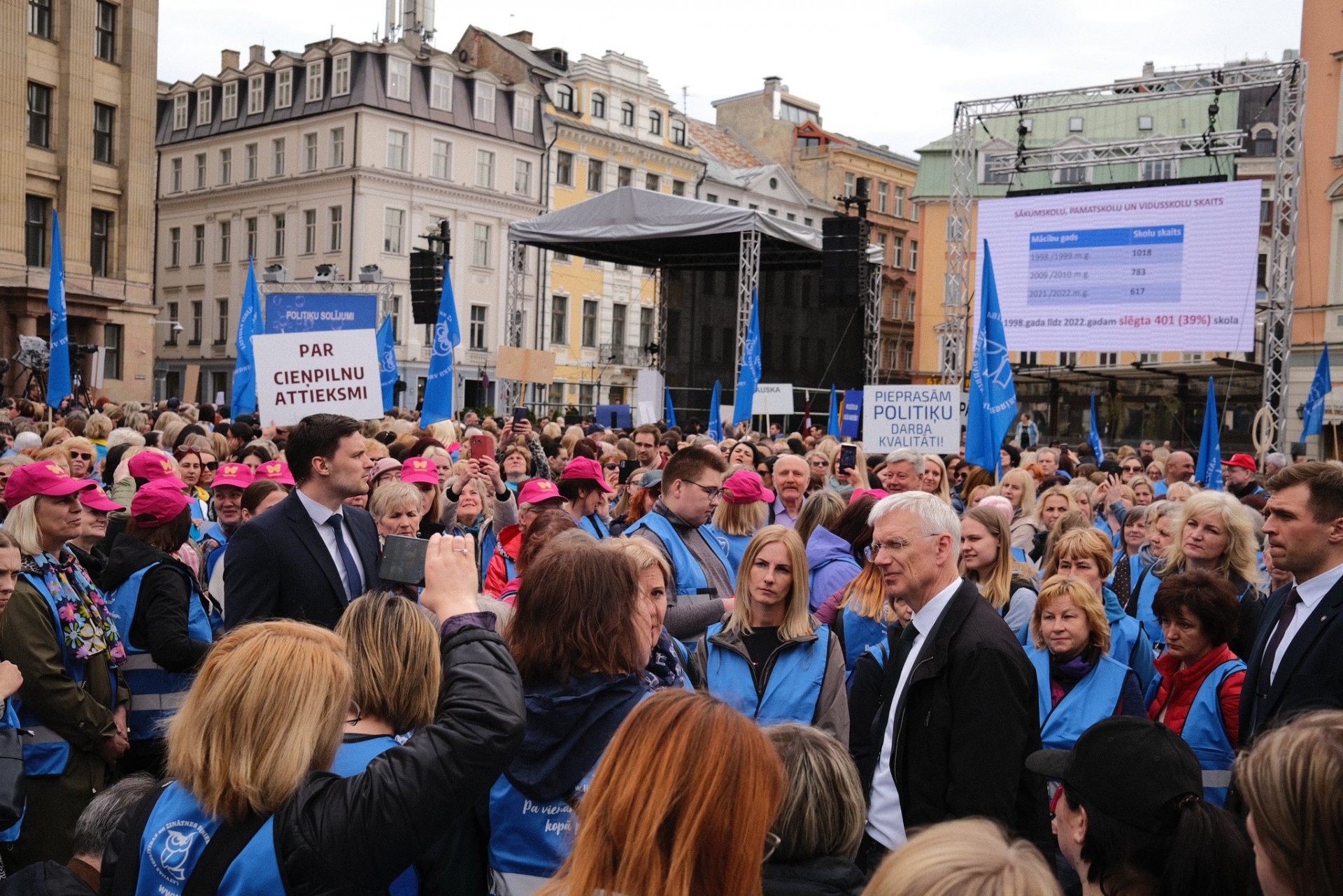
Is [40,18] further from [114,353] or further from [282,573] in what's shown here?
[282,573]

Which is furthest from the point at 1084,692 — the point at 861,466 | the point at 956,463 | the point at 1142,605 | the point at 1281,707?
the point at 956,463

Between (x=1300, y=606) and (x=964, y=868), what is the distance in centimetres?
282

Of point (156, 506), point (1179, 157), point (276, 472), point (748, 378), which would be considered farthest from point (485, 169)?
point (156, 506)

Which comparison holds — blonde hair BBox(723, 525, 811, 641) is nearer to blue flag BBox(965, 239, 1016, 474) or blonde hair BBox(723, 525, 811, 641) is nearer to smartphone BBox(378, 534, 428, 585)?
smartphone BBox(378, 534, 428, 585)

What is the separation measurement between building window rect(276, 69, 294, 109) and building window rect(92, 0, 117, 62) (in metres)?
14.7

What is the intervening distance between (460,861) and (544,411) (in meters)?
38.5

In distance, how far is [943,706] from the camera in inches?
132

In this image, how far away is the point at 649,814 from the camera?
2010 millimetres

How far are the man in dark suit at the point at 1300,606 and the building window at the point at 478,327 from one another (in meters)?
45.8

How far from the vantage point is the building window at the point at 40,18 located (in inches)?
1204

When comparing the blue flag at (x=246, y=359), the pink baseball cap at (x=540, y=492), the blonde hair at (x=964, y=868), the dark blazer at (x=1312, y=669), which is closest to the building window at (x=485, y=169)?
the blue flag at (x=246, y=359)

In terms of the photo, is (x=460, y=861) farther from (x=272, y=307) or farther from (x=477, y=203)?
(x=477, y=203)

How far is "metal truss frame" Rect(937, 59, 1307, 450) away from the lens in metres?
19.3

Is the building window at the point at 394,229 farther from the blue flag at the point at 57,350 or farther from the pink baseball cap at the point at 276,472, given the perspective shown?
the pink baseball cap at the point at 276,472
